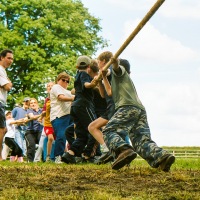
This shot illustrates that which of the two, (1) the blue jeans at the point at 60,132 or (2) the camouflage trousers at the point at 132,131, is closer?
(2) the camouflage trousers at the point at 132,131

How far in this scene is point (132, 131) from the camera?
7.07m

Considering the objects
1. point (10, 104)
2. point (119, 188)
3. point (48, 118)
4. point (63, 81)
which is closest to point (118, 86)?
point (119, 188)

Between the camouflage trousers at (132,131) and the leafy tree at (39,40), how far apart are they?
2391 cm

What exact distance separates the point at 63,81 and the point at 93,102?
1095 millimetres

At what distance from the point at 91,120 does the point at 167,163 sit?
404 centimetres

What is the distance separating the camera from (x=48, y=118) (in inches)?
498

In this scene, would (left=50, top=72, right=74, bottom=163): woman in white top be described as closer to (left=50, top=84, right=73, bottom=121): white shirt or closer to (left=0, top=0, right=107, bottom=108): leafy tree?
(left=50, top=84, right=73, bottom=121): white shirt

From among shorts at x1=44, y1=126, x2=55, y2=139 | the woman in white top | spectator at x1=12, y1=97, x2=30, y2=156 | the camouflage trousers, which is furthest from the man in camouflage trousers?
spectator at x1=12, y1=97, x2=30, y2=156

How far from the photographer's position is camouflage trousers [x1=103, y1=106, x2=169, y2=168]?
6766mm

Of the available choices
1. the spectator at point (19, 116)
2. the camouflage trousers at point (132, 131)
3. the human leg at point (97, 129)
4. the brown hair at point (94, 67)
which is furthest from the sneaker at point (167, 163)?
the spectator at point (19, 116)

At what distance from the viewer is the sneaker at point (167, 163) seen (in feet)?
21.1

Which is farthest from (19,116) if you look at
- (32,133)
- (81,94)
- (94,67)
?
(94,67)

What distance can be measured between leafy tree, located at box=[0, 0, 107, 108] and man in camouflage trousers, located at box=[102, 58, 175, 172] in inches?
940

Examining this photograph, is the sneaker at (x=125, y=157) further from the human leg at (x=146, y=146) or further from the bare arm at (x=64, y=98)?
the bare arm at (x=64, y=98)
